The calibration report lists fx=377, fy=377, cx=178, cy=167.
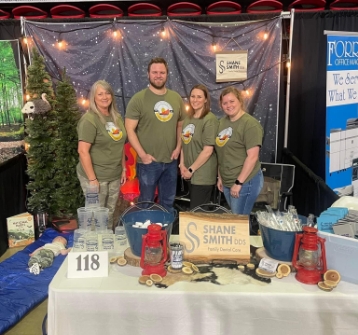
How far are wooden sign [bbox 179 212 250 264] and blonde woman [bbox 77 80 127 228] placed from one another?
128 cm

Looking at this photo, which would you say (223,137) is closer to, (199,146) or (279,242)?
(199,146)

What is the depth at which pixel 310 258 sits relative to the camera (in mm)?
1365

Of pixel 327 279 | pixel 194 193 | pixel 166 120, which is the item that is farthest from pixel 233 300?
pixel 166 120

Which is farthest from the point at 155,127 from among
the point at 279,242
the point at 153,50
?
Answer: the point at 279,242

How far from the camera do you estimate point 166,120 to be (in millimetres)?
2764

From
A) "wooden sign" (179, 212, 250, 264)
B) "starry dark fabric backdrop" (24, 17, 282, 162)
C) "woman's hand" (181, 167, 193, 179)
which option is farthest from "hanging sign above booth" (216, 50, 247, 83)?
"wooden sign" (179, 212, 250, 264)

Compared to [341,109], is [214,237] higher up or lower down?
lower down

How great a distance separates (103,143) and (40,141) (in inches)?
43.6

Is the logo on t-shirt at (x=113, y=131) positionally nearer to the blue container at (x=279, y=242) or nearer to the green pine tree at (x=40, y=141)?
the green pine tree at (x=40, y=141)

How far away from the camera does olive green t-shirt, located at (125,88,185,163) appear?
273cm

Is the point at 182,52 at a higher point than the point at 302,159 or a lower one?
higher

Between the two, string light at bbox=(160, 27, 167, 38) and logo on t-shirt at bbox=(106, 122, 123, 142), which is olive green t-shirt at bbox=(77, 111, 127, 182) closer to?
logo on t-shirt at bbox=(106, 122, 123, 142)

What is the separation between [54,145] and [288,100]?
233 cm

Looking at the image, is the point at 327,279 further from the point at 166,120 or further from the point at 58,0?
the point at 58,0
